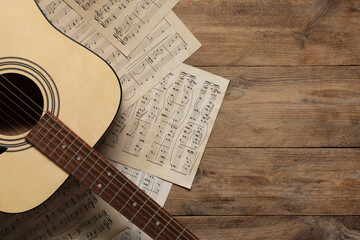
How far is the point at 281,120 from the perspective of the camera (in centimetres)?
118

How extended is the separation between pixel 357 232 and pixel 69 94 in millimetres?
930

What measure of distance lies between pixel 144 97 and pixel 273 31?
442 millimetres

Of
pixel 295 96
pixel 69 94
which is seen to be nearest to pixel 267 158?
pixel 295 96

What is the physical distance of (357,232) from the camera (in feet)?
3.83

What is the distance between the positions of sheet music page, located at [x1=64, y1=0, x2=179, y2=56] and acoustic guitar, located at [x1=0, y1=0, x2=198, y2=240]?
190 millimetres

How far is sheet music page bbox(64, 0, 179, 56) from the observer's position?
3.74ft

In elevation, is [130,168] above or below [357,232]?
above

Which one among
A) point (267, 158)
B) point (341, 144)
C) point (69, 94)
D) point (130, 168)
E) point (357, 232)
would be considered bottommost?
point (357, 232)

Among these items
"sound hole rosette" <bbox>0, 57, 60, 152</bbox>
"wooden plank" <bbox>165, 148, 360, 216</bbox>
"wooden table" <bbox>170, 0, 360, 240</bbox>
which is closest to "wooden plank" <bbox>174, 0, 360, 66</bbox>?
"wooden table" <bbox>170, 0, 360, 240</bbox>

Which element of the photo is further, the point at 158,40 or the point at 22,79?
the point at 158,40

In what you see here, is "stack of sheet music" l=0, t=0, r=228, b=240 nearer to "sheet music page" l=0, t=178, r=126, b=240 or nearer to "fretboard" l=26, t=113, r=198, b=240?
"sheet music page" l=0, t=178, r=126, b=240

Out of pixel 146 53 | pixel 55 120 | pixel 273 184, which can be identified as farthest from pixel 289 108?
pixel 55 120

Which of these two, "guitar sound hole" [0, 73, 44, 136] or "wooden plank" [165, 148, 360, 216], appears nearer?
"guitar sound hole" [0, 73, 44, 136]

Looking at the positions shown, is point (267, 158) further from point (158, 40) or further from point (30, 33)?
point (30, 33)
